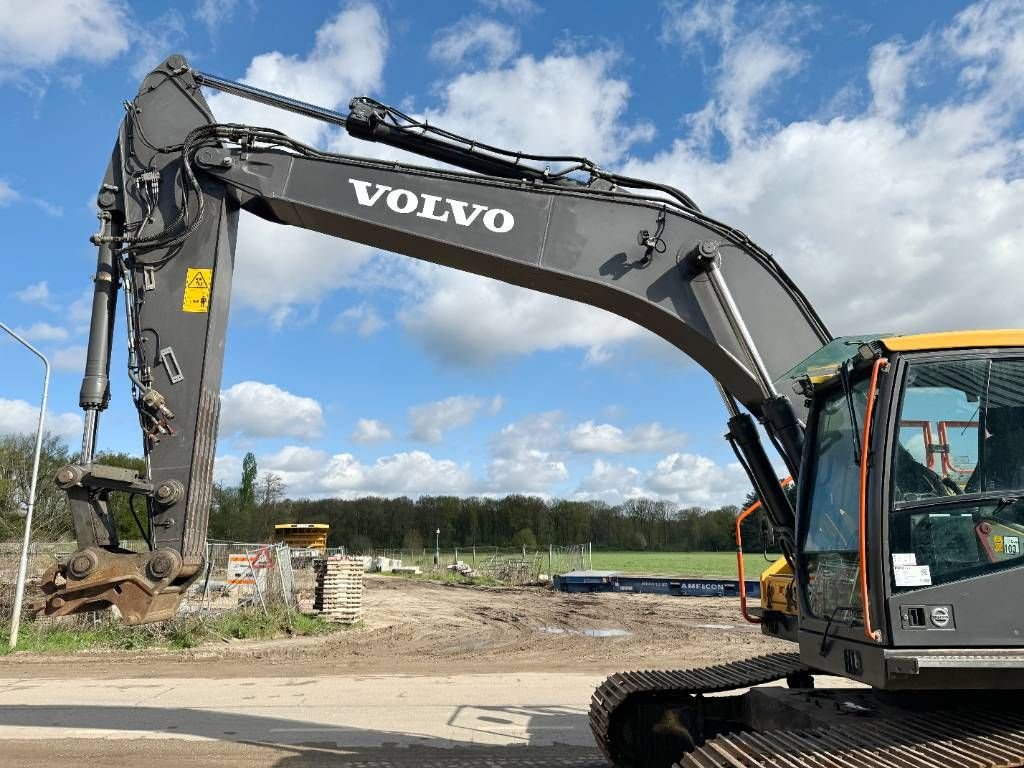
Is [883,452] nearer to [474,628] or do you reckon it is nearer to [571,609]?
[474,628]

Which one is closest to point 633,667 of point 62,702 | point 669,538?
point 62,702

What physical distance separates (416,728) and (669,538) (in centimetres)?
7538

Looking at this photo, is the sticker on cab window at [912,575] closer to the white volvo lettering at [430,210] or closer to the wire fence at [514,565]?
the white volvo lettering at [430,210]

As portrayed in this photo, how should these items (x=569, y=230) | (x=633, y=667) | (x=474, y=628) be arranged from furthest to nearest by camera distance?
(x=474, y=628), (x=633, y=667), (x=569, y=230)

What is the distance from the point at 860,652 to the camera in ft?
13.6

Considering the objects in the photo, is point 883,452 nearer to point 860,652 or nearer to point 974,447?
point 974,447

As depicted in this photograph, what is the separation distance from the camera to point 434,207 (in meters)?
6.56

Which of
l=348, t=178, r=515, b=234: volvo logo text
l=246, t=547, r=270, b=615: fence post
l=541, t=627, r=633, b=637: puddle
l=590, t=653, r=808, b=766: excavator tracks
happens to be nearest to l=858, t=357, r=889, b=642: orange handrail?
l=590, t=653, r=808, b=766: excavator tracks

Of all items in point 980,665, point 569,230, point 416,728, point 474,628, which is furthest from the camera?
point 474,628

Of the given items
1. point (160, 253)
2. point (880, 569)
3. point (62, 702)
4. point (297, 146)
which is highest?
point (297, 146)

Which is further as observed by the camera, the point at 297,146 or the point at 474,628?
the point at 474,628

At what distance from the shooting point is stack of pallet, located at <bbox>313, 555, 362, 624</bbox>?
837 inches

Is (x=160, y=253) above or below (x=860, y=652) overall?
above

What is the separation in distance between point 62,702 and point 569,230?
9.19 metres
